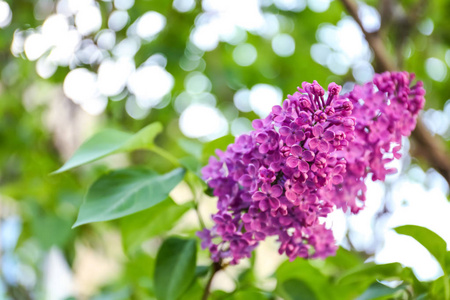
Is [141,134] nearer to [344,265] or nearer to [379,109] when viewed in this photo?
[379,109]

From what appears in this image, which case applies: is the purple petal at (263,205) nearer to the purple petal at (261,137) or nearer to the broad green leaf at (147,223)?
the purple petal at (261,137)

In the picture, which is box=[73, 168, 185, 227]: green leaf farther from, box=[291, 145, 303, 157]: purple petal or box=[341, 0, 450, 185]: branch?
box=[341, 0, 450, 185]: branch

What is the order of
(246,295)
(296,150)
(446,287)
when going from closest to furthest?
(296,150) < (446,287) < (246,295)

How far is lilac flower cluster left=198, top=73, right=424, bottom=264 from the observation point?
387 millimetres

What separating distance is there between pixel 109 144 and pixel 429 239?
351 mm

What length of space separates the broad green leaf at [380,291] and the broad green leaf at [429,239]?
5 centimetres

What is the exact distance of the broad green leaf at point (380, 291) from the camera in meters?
0.48

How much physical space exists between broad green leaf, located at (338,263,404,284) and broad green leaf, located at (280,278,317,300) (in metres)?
0.06

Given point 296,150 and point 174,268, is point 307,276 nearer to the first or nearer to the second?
point 174,268

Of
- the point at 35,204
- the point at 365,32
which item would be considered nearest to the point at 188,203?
the point at 365,32

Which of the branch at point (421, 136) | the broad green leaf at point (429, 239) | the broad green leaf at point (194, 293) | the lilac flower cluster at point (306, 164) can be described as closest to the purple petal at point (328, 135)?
the lilac flower cluster at point (306, 164)

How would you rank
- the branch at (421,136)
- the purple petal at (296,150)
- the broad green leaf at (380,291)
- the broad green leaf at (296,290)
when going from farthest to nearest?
the branch at (421,136) < the broad green leaf at (296,290) < the broad green leaf at (380,291) < the purple petal at (296,150)

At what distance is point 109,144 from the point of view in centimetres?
53

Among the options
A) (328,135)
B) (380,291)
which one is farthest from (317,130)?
(380,291)
